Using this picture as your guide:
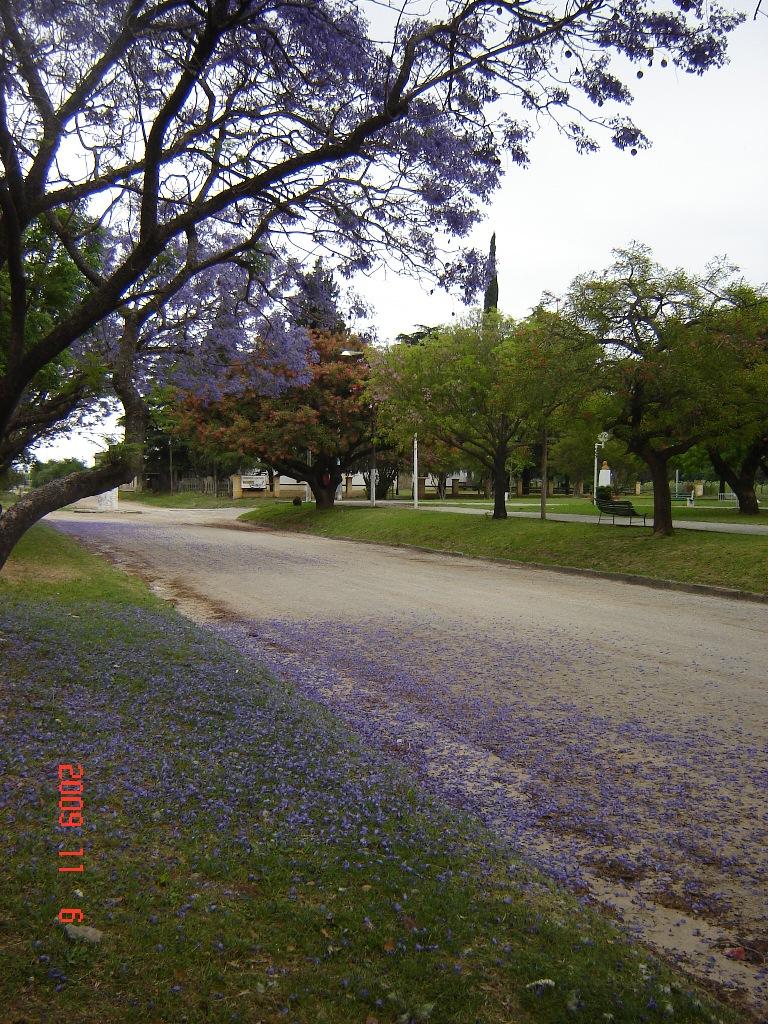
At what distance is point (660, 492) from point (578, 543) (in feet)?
7.95

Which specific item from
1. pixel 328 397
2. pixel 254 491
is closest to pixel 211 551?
pixel 328 397

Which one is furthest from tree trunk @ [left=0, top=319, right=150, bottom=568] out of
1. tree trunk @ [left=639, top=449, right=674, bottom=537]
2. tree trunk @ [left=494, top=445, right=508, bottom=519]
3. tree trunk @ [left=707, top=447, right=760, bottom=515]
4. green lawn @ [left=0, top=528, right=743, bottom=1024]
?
tree trunk @ [left=707, top=447, right=760, bottom=515]

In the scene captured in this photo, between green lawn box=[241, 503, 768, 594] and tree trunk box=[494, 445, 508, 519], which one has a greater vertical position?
tree trunk box=[494, 445, 508, 519]

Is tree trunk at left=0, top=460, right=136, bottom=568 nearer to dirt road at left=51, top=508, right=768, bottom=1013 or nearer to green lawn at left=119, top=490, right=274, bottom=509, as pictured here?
dirt road at left=51, top=508, right=768, bottom=1013

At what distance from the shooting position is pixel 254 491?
214 ft

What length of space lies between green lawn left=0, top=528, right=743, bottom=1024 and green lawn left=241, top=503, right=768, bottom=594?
12128mm

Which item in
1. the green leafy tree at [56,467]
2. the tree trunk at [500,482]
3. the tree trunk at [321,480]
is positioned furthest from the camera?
the tree trunk at [321,480]

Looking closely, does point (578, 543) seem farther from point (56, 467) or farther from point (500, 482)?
point (56, 467)

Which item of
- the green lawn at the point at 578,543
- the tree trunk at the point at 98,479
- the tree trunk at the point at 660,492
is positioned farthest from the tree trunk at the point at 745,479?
the tree trunk at the point at 98,479

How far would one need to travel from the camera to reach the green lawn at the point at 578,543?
52.6ft

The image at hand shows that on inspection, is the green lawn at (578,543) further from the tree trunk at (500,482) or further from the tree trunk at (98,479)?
the tree trunk at (98,479)

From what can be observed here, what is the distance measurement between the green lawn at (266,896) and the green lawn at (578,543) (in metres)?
12.1

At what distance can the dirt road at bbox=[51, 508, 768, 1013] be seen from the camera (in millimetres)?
3859

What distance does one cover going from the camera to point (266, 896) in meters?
3.23
